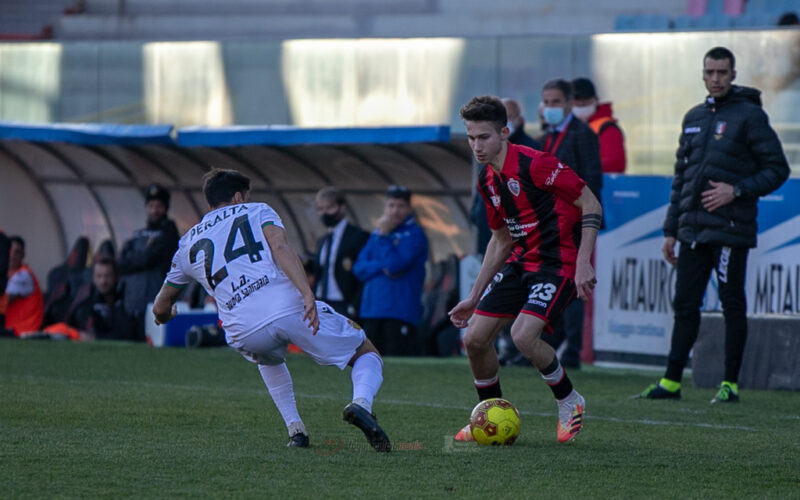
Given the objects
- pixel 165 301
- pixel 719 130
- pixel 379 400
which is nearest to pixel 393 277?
pixel 379 400

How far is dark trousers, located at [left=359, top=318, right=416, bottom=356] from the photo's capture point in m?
13.0

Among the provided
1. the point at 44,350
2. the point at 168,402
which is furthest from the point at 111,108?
the point at 168,402

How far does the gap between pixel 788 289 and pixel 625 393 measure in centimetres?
182

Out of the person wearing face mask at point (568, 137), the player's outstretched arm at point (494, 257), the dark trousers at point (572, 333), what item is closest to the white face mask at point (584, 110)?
the person wearing face mask at point (568, 137)

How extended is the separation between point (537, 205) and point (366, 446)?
1415 mm

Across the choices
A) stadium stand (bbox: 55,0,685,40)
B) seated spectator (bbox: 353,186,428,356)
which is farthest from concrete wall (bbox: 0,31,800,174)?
stadium stand (bbox: 55,0,685,40)

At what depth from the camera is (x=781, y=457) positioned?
6242 mm

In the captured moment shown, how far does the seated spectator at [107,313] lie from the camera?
14.8 m

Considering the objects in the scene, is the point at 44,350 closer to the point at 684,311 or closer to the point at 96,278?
the point at 96,278

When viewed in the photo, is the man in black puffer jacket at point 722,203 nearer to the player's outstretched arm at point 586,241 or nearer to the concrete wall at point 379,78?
the player's outstretched arm at point 586,241

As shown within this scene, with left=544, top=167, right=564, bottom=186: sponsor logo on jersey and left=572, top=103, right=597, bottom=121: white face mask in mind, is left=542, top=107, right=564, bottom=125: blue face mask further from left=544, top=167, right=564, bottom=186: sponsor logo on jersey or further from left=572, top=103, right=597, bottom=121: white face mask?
left=544, top=167, right=564, bottom=186: sponsor logo on jersey

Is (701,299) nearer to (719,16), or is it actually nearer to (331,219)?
(331,219)

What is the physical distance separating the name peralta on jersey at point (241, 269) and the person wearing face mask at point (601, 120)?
→ 509 cm

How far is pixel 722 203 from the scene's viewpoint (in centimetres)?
873
